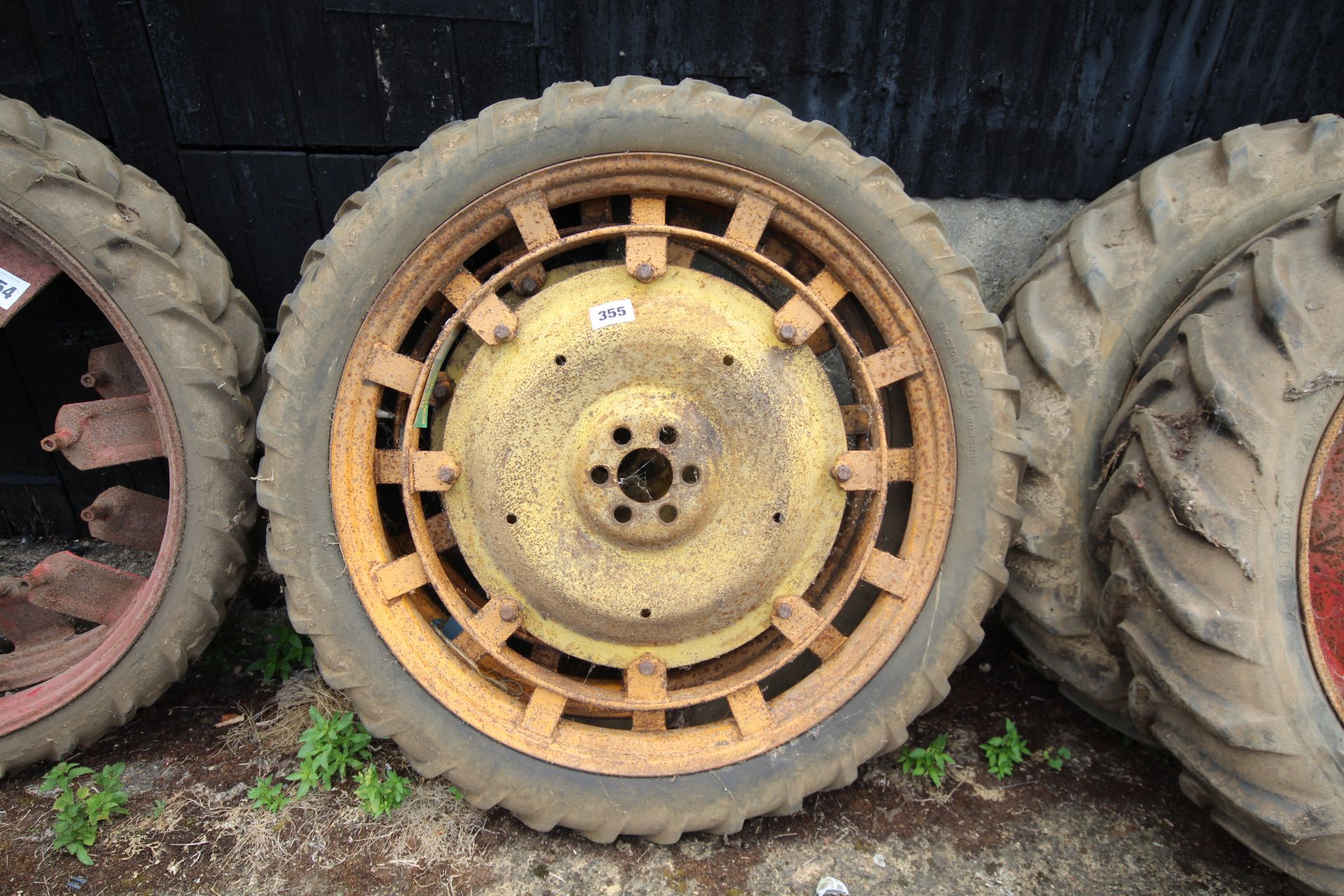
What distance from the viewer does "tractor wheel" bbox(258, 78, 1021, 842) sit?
1652 millimetres

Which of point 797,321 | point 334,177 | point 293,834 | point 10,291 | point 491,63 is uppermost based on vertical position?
point 491,63

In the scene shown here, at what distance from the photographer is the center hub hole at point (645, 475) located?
172cm

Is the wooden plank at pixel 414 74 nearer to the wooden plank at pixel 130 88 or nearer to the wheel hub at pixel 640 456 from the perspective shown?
the wooden plank at pixel 130 88

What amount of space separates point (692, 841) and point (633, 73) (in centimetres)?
219

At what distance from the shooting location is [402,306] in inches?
66.6

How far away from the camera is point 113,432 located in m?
1.96

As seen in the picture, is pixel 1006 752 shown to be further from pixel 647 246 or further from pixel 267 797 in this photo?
pixel 267 797

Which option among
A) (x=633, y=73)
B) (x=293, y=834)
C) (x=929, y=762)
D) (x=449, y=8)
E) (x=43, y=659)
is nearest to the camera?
(x=293, y=834)

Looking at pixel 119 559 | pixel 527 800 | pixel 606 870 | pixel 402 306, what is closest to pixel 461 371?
pixel 402 306

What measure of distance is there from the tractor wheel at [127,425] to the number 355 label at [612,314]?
36.3 inches

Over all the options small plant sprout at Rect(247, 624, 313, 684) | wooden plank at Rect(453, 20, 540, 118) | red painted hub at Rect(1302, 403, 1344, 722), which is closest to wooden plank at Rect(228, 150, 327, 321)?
wooden plank at Rect(453, 20, 540, 118)

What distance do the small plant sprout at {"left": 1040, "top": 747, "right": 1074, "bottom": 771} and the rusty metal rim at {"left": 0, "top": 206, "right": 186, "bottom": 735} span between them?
226cm

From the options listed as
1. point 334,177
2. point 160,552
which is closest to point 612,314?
point 160,552

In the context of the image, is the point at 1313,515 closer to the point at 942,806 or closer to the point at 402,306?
the point at 942,806
